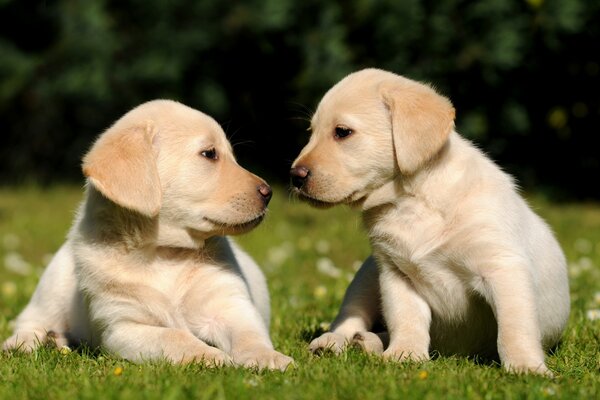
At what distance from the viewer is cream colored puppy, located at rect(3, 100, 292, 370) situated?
15.4 ft

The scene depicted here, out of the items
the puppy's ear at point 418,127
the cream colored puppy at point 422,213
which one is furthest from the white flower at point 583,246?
the puppy's ear at point 418,127

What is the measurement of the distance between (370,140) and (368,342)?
1018mm

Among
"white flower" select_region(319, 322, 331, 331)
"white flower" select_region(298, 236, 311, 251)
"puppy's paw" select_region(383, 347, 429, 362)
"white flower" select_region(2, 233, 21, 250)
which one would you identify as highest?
"puppy's paw" select_region(383, 347, 429, 362)

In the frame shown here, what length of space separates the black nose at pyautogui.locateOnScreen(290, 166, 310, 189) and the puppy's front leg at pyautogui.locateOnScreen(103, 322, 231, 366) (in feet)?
3.02

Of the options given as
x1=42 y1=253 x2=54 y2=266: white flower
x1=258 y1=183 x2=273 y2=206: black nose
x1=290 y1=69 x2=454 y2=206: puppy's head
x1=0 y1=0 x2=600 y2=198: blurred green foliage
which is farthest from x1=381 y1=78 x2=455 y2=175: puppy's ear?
x1=0 y1=0 x2=600 y2=198: blurred green foliage

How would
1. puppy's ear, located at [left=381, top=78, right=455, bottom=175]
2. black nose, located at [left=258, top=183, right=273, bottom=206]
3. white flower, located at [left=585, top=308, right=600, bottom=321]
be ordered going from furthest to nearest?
white flower, located at [left=585, top=308, right=600, bottom=321] < black nose, located at [left=258, top=183, right=273, bottom=206] < puppy's ear, located at [left=381, top=78, right=455, bottom=175]

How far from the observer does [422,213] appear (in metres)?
4.85

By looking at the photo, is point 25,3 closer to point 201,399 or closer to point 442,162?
point 442,162

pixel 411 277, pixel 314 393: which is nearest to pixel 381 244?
pixel 411 277

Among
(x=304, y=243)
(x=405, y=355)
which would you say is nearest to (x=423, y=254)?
(x=405, y=355)

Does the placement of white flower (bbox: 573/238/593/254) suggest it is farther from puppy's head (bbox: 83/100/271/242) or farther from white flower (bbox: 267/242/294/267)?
puppy's head (bbox: 83/100/271/242)

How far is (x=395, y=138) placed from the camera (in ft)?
15.7

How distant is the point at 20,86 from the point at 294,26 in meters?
3.84

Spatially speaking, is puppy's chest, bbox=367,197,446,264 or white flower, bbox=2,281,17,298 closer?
puppy's chest, bbox=367,197,446,264
